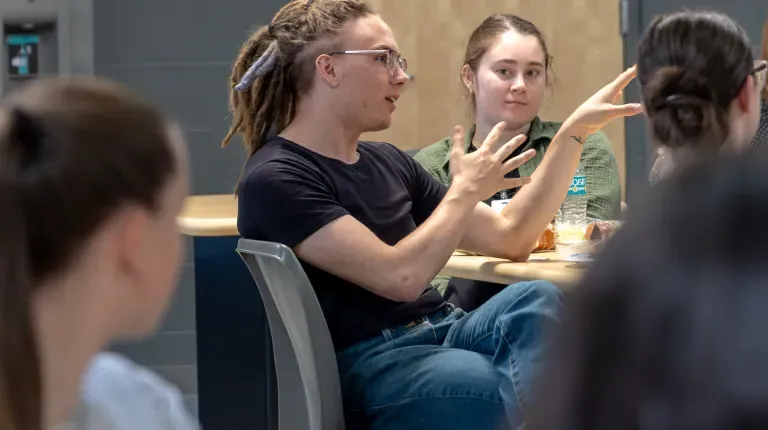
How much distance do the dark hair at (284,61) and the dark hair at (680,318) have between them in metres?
2.00

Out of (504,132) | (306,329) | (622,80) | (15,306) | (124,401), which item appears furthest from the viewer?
(504,132)

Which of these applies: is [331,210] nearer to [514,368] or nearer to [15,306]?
[514,368]

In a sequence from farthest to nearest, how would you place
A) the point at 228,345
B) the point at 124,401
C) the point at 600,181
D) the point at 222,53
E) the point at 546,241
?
1. the point at 222,53
2. the point at 600,181
3. the point at 228,345
4. the point at 546,241
5. the point at 124,401

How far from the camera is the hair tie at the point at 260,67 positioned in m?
2.31

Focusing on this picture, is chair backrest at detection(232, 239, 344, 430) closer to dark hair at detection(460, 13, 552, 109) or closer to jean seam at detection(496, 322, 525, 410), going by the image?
jean seam at detection(496, 322, 525, 410)

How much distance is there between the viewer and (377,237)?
7.11ft

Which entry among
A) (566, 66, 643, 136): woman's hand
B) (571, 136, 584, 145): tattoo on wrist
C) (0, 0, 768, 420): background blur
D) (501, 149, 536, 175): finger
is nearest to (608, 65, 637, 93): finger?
(566, 66, 643, 136): woman's hand

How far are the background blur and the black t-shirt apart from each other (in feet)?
6.83

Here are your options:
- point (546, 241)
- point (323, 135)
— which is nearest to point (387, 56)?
point (323, 135)

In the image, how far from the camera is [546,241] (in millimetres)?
2609

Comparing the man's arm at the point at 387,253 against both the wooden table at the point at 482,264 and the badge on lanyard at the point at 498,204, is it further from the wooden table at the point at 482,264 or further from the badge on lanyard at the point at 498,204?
the badge on lanyard at the point at 498,204

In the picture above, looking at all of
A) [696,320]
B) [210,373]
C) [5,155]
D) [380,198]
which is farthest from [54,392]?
[210,373]

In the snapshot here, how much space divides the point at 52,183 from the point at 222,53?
147 inches

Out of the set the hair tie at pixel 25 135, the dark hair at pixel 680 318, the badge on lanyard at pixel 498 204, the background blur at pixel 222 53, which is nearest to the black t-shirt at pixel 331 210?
the badge on lanyard at pixel 498 204
